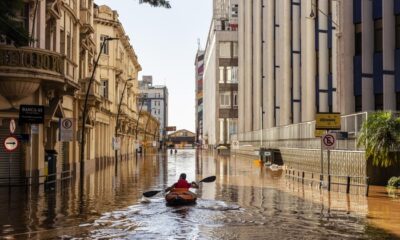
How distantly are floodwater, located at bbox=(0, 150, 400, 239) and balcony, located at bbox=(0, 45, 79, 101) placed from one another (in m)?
4.88

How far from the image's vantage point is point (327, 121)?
32531 mm

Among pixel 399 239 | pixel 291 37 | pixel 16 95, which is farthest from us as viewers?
pixel 291 37

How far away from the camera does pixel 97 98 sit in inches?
1811

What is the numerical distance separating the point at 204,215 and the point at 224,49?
123594 millimetres

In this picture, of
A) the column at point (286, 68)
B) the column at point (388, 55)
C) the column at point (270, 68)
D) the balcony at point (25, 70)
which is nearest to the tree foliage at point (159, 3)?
the balcony at point (25, 70)

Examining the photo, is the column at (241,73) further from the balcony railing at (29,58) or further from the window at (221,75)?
the balcony railing at (29,58)

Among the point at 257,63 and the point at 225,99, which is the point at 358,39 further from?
the point at 225,99

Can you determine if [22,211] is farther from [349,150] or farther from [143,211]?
[349,150]

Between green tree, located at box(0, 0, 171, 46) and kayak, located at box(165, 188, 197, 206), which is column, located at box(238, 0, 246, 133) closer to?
kayak, located at box(165, 188, 197, 206)

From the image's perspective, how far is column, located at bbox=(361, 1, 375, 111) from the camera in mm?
38531

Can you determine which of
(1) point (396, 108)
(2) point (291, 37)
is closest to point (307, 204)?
(1) point (396, 108)

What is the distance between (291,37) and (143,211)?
1835 inches

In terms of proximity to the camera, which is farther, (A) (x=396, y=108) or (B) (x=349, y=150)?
(A) (x=396, y=108)

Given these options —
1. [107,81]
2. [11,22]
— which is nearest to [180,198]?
[11,22]
